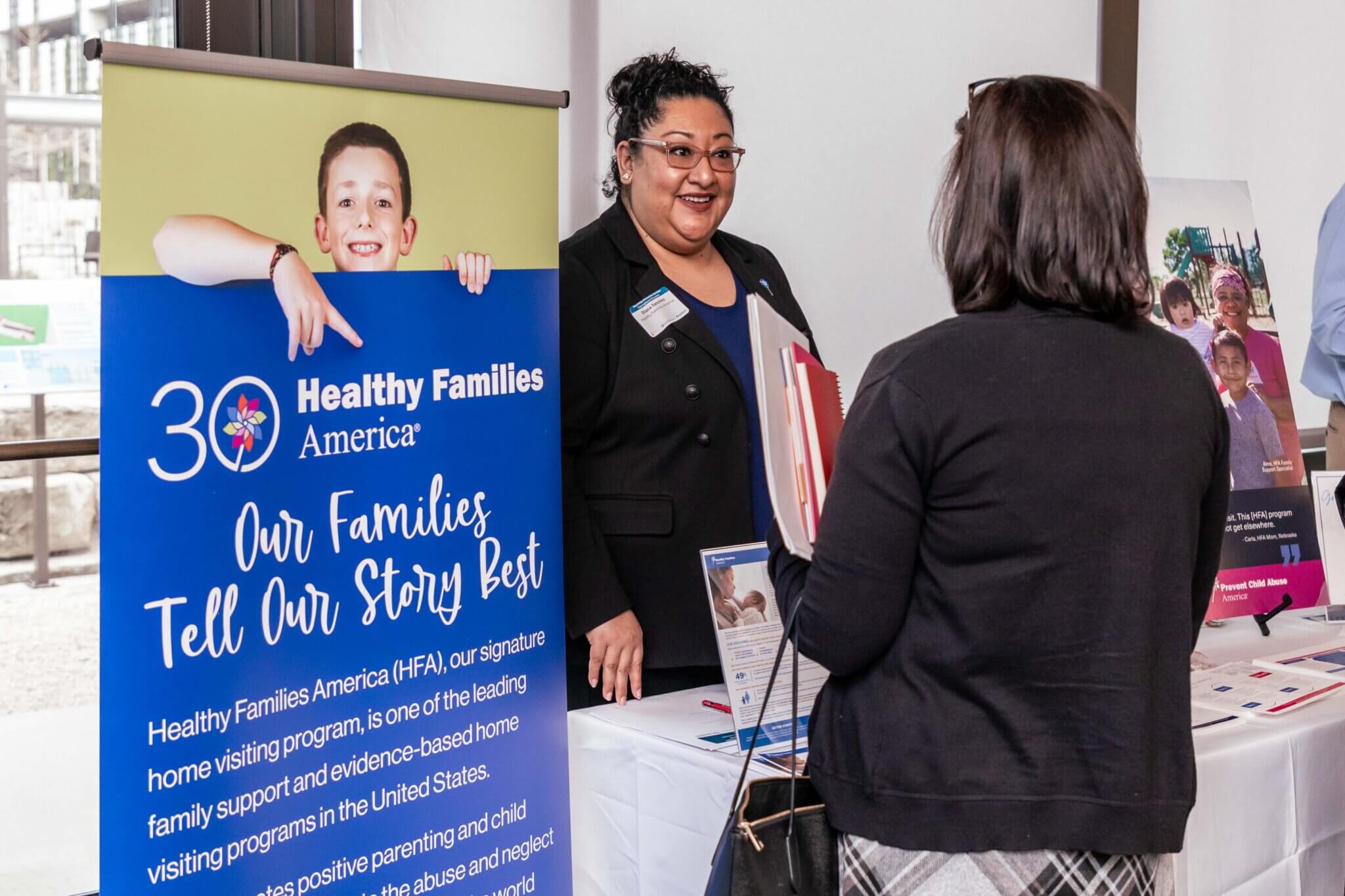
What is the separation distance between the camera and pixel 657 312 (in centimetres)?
207

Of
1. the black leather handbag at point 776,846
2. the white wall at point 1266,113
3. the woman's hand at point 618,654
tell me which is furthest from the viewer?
the white wall at point 1266,113

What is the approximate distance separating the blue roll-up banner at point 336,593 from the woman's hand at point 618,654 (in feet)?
0.26

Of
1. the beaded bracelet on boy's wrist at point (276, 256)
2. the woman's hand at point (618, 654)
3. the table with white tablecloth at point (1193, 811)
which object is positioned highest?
the beaded bracelet on boy's wrist at point (276, 256)

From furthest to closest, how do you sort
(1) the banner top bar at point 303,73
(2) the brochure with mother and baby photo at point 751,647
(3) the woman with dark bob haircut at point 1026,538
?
(2) the brochure with mother and baby photo at point 751,647 < (1) the banner top bar at point 303,73 < (3) the woman with dark bob haircut at point 1026,538

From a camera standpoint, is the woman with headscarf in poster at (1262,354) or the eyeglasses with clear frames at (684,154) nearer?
the eyeglasses with clear frames at (684,154)

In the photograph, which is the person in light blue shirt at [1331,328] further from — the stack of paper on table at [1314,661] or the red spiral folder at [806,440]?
the red spiral folder at [806,440]

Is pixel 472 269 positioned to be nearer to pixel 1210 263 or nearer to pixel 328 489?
pixel 328 489

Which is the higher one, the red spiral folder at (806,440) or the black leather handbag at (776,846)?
the red spiral folder at (806,440)

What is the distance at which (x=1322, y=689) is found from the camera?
201 centimetres

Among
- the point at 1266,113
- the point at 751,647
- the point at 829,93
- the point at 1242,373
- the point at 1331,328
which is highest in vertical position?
the point at 1266,113

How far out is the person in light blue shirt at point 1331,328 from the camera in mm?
2818

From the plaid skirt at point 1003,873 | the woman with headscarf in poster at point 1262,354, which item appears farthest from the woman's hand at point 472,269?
the woman with headscarf in poster at point 1262,354

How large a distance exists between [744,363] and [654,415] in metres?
0.21

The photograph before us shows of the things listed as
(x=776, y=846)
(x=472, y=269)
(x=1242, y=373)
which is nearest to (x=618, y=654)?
(x=472, y=269)
